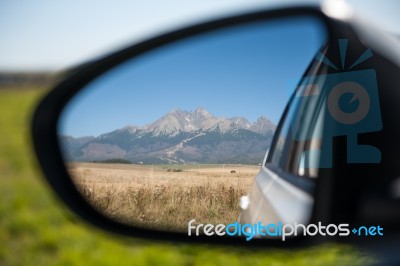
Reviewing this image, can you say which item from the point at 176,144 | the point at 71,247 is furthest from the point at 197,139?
the point at 71,247

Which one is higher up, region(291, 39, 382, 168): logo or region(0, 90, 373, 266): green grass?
region(291, 39, 382, 168): logo

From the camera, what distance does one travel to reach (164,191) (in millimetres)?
1771

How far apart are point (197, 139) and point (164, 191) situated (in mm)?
224

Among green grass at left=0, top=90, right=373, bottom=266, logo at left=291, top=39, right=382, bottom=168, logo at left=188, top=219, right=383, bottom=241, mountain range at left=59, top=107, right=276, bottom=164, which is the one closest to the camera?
logo at left=188, top=219, right=383, bottom=241

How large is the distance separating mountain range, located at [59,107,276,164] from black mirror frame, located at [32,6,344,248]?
0.20 meters

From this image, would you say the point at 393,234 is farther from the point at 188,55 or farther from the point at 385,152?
the point at 188,55

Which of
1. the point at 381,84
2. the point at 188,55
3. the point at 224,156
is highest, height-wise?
the point at 188,55

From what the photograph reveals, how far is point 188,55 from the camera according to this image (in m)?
1.65

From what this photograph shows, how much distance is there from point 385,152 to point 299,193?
1.09ft

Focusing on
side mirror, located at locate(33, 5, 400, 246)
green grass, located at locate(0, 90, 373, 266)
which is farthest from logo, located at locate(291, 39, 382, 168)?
green grass, located at locate(0, 90, 373, 266)

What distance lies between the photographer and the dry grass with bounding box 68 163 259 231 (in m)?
1.62

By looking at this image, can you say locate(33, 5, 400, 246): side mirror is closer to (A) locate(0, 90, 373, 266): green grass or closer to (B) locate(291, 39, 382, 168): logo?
(B) locate(291, 39, 382, 168): logo

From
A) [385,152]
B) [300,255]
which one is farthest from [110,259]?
[385,152]

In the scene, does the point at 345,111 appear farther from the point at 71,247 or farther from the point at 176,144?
the point at 71,247
